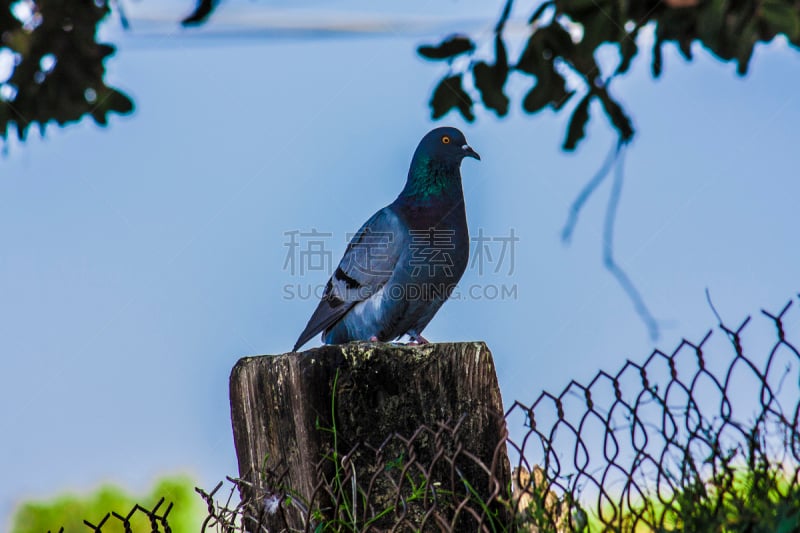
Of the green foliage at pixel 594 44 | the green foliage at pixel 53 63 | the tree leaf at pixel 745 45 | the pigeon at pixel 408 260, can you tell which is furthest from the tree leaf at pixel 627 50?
the green foliage at pixel 53 63

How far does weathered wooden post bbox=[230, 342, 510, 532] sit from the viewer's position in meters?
2.70

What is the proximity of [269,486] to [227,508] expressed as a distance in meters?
0.19

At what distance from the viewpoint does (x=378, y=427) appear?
108 inches

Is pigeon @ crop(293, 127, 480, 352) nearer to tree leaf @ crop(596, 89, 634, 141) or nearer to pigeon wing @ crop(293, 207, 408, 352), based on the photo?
pigeon wing @ crop(293, 207, 408, 352)

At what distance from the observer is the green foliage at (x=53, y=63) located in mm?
3506

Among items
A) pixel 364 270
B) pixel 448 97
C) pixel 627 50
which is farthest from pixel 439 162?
pixel 627 50

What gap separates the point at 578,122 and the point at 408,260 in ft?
5.23

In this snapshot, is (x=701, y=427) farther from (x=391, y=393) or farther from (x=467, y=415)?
(x=391, y=393)

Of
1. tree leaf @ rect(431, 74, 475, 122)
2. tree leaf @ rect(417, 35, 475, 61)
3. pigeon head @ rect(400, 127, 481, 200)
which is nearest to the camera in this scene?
tree leaf @ rect(417, 35, 475, 61)

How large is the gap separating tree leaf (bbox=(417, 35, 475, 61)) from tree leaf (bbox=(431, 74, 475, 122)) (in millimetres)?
122

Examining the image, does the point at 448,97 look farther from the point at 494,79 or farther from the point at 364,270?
the point at 364,270

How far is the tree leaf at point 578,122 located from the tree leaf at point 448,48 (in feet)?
1.54

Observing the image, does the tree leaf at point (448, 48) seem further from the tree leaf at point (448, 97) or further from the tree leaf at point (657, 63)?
the tree leaf at point (657, 63)

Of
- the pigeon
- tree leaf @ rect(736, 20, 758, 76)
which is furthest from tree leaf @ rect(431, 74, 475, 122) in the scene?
the pigeon
